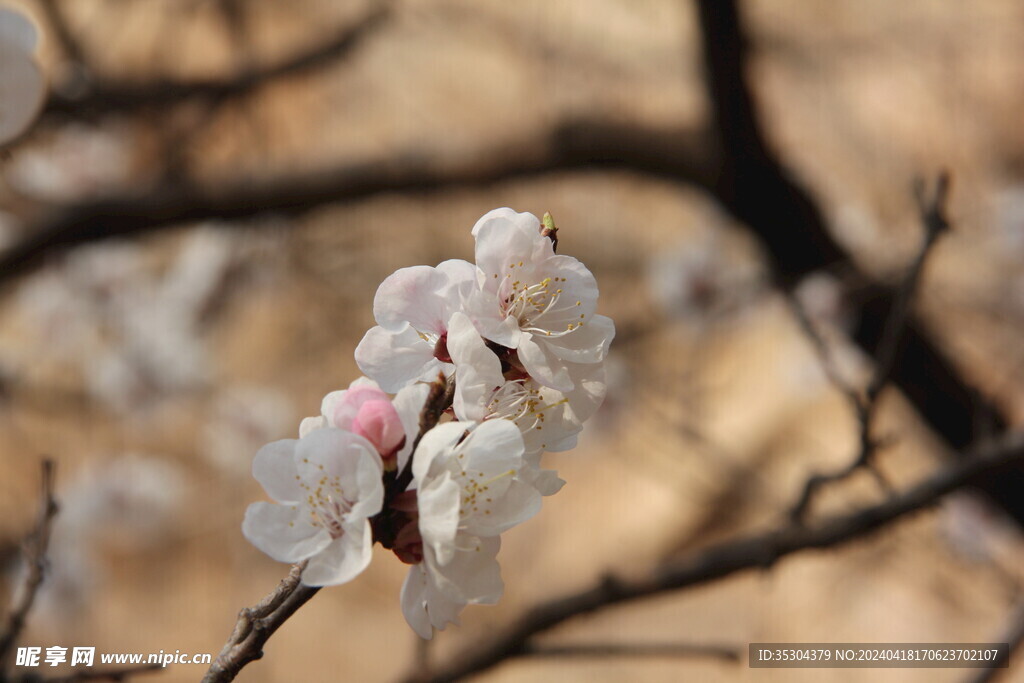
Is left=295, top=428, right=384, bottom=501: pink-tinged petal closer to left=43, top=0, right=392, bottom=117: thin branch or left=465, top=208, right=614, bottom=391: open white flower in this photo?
left=465, top=208, right=614, bottom=391: open white flower

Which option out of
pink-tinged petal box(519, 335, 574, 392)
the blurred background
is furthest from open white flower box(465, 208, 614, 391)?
the blurred background

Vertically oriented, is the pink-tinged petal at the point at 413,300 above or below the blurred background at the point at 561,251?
above

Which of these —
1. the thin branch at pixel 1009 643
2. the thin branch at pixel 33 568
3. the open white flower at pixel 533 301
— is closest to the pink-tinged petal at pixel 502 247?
the open white flower at pixel 533 301

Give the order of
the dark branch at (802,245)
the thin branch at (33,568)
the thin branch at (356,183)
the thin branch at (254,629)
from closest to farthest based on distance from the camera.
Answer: the thin branch at (254,629), the thin branch at (33,568), the thin branch at (356,183), the dark branch at (802,245)

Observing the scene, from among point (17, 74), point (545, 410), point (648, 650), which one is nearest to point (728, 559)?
point (648, 650)

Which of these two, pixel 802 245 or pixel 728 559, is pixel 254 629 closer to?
pixel 728 559

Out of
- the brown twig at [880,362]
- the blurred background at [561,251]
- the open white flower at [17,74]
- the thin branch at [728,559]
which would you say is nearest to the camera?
the open white flower at [17,74]

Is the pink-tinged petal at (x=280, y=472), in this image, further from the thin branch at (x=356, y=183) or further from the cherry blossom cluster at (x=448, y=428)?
→ the thin branch at (x=356, y=183)

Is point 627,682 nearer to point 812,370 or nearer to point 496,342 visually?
point 812,370
